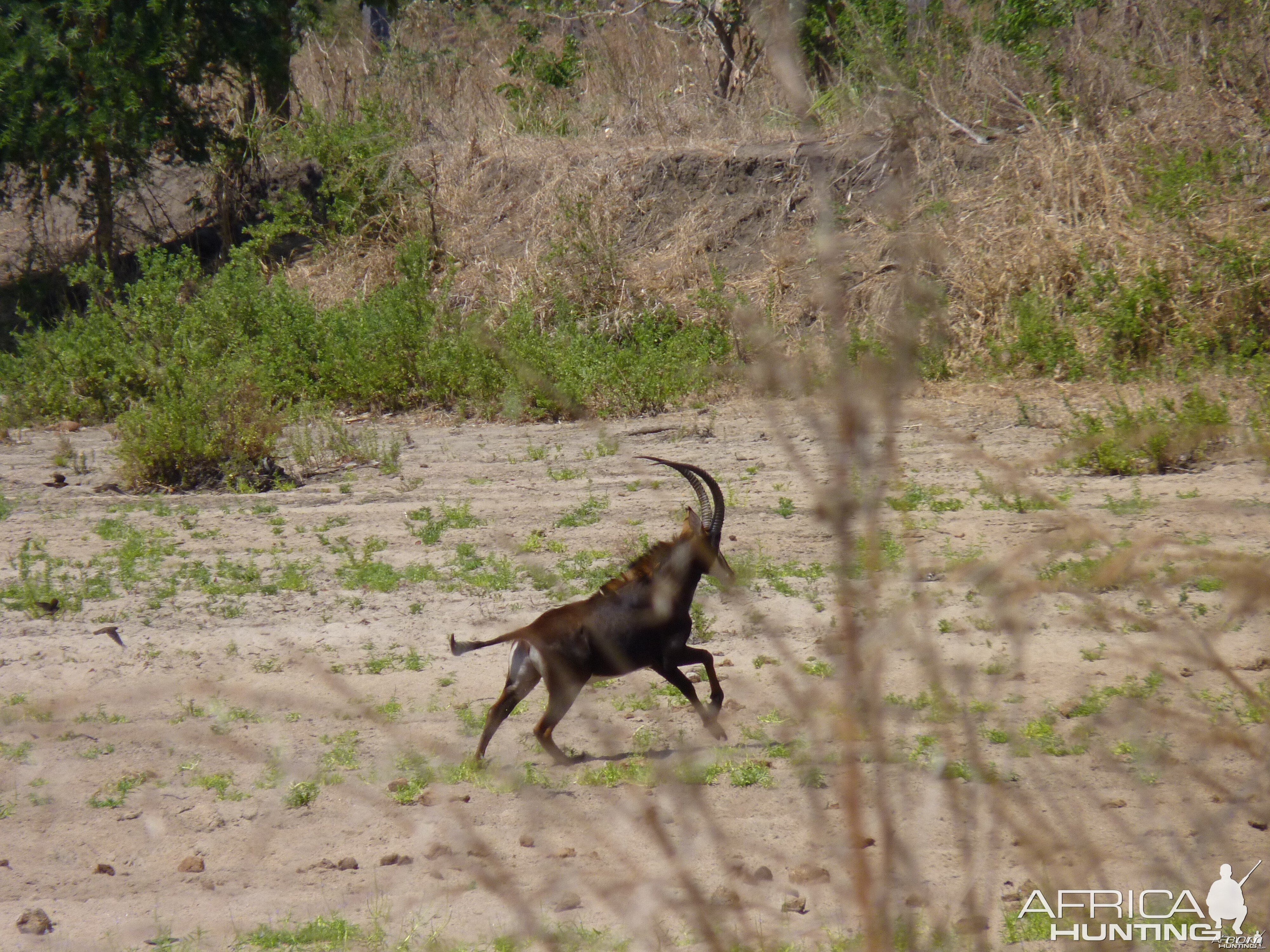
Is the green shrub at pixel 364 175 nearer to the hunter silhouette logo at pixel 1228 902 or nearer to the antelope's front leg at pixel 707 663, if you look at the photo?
the antelope's front leg at pixel 707 663

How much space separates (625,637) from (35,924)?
2.02 metres

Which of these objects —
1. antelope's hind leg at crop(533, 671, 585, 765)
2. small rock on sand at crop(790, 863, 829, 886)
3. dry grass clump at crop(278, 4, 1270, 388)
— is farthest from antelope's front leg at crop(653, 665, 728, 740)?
dry grass clump at crop(278, 4, 1270, 388)

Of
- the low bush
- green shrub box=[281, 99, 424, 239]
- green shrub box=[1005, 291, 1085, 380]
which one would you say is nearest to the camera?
green shrub box=[1005, 291, 1085, 380]

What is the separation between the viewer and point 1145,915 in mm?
2873

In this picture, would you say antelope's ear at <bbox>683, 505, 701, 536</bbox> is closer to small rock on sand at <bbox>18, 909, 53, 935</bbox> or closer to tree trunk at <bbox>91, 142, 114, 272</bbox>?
small rock on sand at <bbox>18, 909, 53, 935</bbox>

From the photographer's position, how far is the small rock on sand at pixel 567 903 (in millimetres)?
3418

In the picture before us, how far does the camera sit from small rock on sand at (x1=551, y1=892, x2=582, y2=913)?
11.2ft

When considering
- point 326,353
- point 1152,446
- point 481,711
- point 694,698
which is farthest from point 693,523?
point 326,353

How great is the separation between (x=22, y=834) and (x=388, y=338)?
8.69 metres

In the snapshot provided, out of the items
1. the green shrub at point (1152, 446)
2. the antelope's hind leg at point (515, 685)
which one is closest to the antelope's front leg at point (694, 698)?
the antelope's hind leg at point (515, 685)

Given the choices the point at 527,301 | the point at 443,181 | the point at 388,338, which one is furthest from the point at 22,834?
the point at 443,181

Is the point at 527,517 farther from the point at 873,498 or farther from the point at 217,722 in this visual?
the point at 873,498

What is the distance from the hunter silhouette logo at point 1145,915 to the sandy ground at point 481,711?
0.29 ft

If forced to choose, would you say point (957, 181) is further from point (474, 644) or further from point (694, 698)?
point (474, 644)
